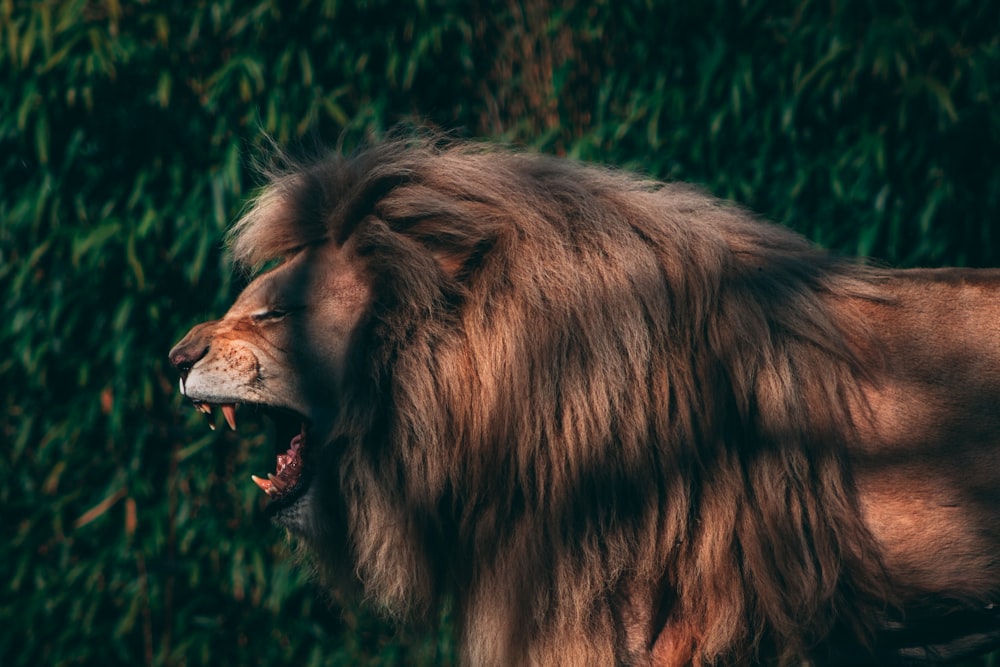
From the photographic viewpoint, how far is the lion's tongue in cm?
189

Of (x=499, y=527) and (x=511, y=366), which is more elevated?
(x=511, y=366)

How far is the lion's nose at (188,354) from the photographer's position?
72.2 inches

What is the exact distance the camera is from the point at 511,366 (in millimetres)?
1754

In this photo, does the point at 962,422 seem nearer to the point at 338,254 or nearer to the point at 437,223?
the point at 437,223

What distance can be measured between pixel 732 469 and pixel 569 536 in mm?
302

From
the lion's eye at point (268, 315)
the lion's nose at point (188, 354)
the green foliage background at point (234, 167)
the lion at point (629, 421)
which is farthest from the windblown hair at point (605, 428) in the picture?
the green foliage background at point (234, 167)

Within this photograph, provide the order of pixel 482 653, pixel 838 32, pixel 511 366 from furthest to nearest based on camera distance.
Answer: pixel 838 32
pixel 482 653
pixel 511 366

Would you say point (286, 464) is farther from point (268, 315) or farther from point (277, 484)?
point (268, 315)

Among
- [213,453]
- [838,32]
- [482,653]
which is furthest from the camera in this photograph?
[213,453]

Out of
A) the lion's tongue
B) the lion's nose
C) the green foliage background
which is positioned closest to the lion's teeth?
the lion's tongue

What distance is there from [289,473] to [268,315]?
0.29m

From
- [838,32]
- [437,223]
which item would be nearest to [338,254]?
[437,223]

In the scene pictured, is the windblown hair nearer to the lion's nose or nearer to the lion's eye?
the lion's eye

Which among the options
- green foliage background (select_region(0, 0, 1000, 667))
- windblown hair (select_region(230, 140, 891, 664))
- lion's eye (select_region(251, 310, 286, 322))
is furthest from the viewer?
green foliage background (select_region(0, 0, 1000, 667))
